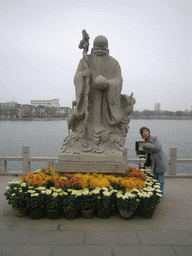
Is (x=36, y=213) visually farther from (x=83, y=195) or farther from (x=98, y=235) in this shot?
(x=98, y=235)

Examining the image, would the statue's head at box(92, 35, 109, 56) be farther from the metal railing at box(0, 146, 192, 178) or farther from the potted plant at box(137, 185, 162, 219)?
the metal railing at box(0, 146, 192, 178)

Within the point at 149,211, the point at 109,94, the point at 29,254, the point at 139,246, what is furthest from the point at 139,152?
the point at 29,254

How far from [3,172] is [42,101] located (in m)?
101

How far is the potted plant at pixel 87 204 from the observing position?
3594 mm

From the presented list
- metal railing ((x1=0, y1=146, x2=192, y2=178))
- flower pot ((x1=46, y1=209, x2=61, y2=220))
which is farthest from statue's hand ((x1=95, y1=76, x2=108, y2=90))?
metal railing ((x1=0, y1=146, x2=192, y2=178))

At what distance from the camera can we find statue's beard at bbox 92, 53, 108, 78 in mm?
4957

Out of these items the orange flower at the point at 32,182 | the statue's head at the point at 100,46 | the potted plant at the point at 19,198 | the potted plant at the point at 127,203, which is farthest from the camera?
the statue's head at the point at 100,46

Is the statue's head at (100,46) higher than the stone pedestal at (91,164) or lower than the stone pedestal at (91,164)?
higher

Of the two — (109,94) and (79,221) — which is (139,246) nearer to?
(79,221)

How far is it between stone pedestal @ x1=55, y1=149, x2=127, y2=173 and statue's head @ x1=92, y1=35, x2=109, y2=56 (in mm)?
2289

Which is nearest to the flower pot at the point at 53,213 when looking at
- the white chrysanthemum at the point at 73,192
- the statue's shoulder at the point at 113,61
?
the white chrysanthemum at the point at 73,192

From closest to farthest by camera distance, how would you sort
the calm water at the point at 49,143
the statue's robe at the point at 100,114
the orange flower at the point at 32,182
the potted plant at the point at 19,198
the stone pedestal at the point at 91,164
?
the potted plant at the point at 19,198 → the orange flower at the point at 32,182 → the stone pedestal at the point at 91,164 → the statue's robe at the point at 100,114 → the calm water at the point at 49,143

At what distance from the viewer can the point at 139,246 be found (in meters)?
2.90

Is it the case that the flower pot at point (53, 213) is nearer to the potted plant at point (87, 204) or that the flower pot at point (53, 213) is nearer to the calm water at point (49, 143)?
the potted plant at point (87, 204)
